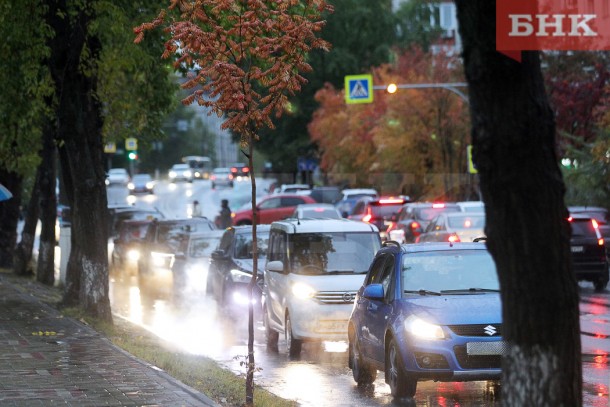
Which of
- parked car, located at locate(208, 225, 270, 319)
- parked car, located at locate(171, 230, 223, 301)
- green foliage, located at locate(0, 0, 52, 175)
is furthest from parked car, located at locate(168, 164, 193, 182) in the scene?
parked car, located at locate(208, 225, 270, 319)

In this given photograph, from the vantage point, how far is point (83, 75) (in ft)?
70.3

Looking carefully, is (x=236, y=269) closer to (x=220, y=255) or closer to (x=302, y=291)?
(x=220, y=255)

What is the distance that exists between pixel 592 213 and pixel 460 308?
75.6 feet

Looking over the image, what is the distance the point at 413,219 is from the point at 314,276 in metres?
20.5

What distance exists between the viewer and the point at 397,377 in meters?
12.9

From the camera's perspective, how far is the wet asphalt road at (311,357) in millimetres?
13258

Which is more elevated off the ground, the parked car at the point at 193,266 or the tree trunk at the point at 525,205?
the tree trunk at the point at 525,205

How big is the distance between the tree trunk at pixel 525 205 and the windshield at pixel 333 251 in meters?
10.6

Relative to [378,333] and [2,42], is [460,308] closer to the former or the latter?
[378,333]

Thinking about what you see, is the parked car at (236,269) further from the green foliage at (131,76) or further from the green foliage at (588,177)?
the green foliage at (588,177)

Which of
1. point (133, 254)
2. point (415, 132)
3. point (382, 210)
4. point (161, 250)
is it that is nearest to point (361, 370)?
point (161, 250)

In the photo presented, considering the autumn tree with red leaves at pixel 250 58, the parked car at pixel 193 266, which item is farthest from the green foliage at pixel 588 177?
the autumn tree with red leaves at pixel 250 58

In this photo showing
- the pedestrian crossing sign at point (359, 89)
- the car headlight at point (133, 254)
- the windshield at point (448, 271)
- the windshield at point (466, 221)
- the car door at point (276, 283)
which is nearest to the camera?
the windshield at point (448, 271)

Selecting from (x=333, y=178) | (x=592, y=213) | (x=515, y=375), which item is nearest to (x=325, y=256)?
(x=515, y=375)
